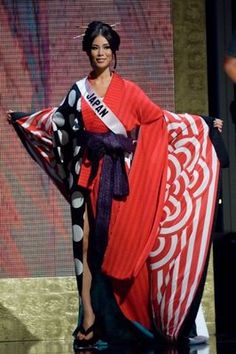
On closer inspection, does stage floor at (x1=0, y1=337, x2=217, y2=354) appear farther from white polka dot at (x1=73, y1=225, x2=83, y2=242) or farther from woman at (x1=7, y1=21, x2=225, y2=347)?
white polka dot at (x1=73, y1=225, x2=83, y2=242)

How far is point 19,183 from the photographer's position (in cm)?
991

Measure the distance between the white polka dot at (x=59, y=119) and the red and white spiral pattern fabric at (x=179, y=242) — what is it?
59 cm

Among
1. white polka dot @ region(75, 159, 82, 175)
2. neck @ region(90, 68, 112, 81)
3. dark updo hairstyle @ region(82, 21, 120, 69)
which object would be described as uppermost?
dark updo hairstyle @ region(82, 21, 120, 69)

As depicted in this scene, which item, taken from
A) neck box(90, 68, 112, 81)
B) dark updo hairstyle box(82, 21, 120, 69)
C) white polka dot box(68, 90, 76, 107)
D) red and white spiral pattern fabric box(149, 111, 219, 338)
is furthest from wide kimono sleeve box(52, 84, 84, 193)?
red and white spiral pattern fabric box(149, 111, 219, 338)

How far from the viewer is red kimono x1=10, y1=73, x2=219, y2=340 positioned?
8.84m

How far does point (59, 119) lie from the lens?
354 inches

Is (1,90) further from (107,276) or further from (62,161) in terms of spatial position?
(107,276)

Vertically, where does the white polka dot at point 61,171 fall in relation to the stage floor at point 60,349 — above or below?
above

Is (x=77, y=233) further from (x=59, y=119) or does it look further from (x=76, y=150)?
(x=59, y=119)

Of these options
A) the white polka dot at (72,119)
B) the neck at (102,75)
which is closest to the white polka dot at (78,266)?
the white polka dot at (72,119)

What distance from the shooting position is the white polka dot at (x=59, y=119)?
8.98 m

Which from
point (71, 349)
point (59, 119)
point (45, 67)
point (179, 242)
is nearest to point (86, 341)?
point (71, 349)

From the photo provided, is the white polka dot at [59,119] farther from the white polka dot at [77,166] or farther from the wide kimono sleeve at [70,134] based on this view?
→ the white polka dot at [77,166]

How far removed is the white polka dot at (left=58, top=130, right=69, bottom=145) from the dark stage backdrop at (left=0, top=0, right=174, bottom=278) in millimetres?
908
